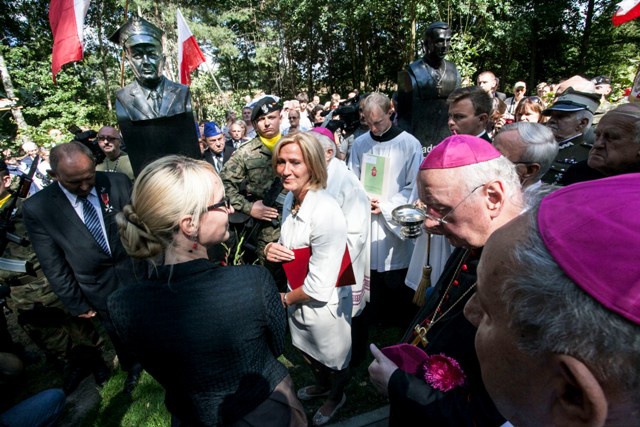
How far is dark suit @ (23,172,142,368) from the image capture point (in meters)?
2.75

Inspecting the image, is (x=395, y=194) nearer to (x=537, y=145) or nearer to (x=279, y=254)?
(x=537, y=145)

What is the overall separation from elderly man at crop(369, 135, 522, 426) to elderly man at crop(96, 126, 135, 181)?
4.12 meters

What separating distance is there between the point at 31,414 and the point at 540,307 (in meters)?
2.53

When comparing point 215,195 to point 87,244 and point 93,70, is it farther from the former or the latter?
point 93,70

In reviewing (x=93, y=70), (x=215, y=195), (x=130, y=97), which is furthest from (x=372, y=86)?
(x=215, y=195)

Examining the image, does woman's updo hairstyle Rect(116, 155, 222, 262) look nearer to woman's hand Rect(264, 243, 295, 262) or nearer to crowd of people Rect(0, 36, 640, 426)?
crowd of people Rect(0, 36, 640, 426)

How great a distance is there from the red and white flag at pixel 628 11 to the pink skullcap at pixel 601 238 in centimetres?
534

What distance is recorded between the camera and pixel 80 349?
336cm

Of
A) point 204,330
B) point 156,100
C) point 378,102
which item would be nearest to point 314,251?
point 204,330

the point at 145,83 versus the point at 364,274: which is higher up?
the point at 145,83

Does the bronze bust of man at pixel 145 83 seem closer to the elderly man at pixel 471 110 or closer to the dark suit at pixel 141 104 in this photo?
the dark suit at pixel 141 104

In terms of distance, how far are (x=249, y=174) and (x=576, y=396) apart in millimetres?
3619

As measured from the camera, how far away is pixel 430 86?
4.21 meters

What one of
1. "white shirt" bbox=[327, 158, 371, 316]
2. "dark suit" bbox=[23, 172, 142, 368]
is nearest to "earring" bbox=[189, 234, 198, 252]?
"white shirt" bbox=[327, 158, 371, 316]
